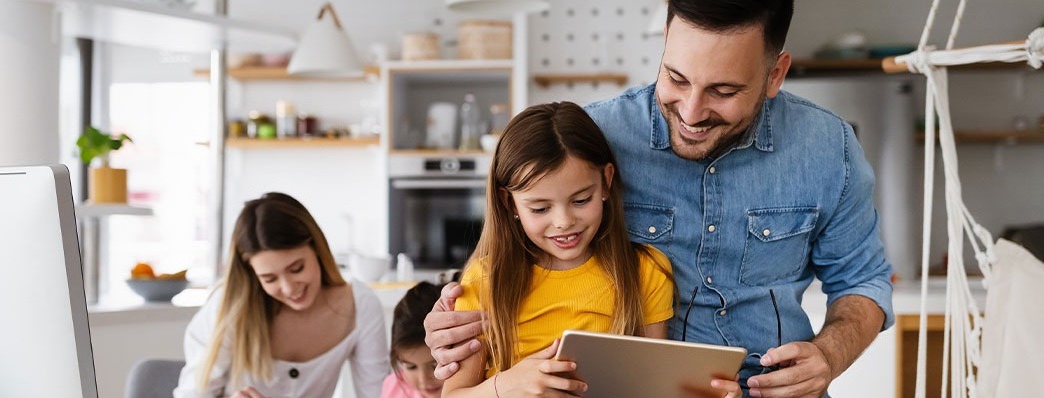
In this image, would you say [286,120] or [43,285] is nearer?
[43,285]

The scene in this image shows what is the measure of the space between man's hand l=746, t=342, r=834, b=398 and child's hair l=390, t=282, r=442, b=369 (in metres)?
1.07

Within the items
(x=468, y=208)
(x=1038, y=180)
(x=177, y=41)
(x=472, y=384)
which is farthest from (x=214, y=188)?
(x=1038, y=180)

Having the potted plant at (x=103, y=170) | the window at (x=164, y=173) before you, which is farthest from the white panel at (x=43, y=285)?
the window at (x=164, y=173)

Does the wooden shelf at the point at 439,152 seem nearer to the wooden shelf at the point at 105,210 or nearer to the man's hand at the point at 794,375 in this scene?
the wooden shelf at the point at 105,210

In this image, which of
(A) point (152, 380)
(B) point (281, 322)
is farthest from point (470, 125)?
(A) point (152, 380)

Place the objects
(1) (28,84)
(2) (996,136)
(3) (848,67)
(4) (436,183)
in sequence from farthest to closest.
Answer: (4) (436,183)
(3) (848,67)
(2) (996,136)
(1) (28,84)

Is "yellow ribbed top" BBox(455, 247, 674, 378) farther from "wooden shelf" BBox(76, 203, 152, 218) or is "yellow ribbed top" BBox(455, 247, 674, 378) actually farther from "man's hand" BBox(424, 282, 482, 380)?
"wooden shelf" BBox(76, 203, 152, 218)

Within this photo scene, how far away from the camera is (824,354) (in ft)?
5.09

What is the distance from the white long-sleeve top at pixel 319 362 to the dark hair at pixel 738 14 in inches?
54.2

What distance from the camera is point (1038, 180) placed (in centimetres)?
546

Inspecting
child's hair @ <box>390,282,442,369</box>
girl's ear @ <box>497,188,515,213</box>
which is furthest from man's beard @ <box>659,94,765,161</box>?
child's hair @ <box>390,282,442,369</box>

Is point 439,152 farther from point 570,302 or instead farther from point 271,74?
point 570,302

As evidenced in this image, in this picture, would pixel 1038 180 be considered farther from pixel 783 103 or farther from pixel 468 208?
pixel 783 103

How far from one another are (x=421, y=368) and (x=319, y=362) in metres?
0.32
